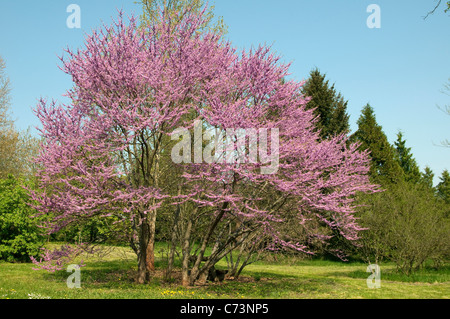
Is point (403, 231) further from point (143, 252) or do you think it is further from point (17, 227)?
point (17, 227)

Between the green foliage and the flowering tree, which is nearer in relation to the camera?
the flowering tree

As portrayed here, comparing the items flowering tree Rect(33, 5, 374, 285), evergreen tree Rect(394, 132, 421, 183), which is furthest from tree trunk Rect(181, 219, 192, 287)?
evergreen tree Rect(394, 132, 421, 183)

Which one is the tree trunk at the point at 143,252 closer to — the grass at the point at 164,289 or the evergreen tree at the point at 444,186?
the grass at the point at 164,289

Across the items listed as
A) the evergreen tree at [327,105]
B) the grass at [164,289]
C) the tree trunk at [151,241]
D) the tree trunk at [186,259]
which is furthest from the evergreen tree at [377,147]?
the tree trunk at [186,259]

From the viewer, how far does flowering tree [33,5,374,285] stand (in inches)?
335

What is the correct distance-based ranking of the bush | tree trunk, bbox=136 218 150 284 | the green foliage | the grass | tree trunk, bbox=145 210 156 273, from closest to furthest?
the grass, tree trunk, bbox=136 218 150 284, tree trunk, bbox=145 210 156 273, the bush, the green foliage

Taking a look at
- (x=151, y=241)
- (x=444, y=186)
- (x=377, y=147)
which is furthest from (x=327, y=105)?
(x=444, y=186)

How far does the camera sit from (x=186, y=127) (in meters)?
9.14

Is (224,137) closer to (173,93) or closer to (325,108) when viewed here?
(173,93)

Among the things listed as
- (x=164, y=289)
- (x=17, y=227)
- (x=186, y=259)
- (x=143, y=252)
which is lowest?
(x=164, y=289)

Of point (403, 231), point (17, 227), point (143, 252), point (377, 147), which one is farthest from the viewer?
point (377, 147)

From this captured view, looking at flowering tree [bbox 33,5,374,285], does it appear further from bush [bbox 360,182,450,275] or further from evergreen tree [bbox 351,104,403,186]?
evergreen tree [bbox 351,104,403,186]

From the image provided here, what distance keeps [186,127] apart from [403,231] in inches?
371

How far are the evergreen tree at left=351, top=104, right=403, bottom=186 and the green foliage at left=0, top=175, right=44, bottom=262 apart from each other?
70.2 ft
